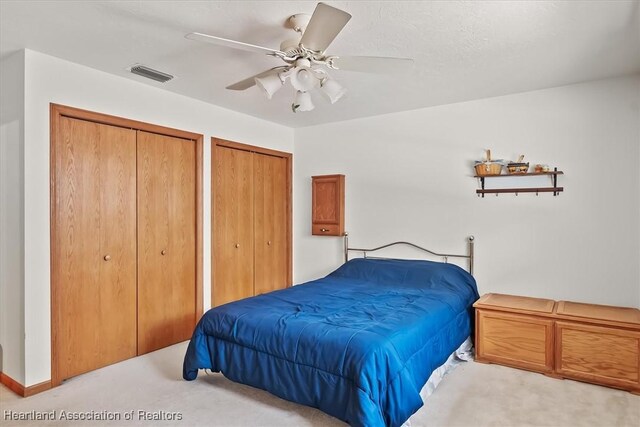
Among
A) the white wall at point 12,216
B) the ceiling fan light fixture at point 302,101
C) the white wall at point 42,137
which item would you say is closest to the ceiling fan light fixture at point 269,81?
the ceiling fan light fixture at point 302,101

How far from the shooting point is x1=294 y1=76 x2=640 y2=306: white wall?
330 cm

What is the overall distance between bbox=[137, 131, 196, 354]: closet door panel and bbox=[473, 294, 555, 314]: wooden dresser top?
2.80 meters

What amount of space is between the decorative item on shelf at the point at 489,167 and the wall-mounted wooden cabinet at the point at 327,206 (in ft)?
5.35

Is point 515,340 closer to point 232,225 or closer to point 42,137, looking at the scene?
point 232,225

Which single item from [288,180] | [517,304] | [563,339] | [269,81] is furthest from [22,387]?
[563,339]

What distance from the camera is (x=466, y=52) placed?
2799 mm

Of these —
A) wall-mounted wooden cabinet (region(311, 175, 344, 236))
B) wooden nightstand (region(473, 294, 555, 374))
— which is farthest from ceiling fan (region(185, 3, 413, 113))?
wall-mounted wooden cabinet (region(311, 175, 344, 236))

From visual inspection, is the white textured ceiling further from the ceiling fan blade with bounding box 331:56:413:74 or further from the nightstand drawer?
the nightstand drawer

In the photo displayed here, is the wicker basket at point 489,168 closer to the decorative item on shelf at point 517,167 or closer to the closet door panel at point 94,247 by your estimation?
the decorative item on shelf at point 517,167

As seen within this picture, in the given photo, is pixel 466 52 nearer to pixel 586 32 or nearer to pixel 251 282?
pixel 586 32

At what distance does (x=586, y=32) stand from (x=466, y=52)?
72 cm

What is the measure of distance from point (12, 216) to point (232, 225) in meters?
2.04

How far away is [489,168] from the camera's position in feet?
12.4

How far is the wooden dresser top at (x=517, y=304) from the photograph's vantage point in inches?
125
